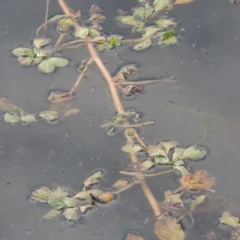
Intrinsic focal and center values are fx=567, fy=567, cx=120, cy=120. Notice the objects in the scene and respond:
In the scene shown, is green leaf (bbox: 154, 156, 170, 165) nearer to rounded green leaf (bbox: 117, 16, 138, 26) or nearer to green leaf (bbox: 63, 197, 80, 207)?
green leaf (bbox: 63, 197, 80, 207)

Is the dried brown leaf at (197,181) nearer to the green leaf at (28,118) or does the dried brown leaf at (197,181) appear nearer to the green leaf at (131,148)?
the green leaf at (131,148)

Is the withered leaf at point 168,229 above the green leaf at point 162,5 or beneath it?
beneath

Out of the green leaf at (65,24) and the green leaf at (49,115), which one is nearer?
the green leaf at (49,115)

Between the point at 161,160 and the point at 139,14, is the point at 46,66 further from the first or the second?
the point at 161,160

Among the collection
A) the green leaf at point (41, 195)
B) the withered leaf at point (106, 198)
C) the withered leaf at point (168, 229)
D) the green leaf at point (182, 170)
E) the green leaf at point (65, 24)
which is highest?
the green leaf at point (65, 24)

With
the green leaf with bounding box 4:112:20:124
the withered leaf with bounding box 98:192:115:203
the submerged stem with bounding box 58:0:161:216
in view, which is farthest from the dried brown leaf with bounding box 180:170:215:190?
the green leaf with bounding box 4:112:20:124

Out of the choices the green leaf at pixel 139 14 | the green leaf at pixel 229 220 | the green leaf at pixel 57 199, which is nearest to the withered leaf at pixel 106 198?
the green leaf at pixel 57 199

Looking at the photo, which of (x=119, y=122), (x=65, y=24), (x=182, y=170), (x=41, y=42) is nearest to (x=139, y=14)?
(x=65, y=24)
